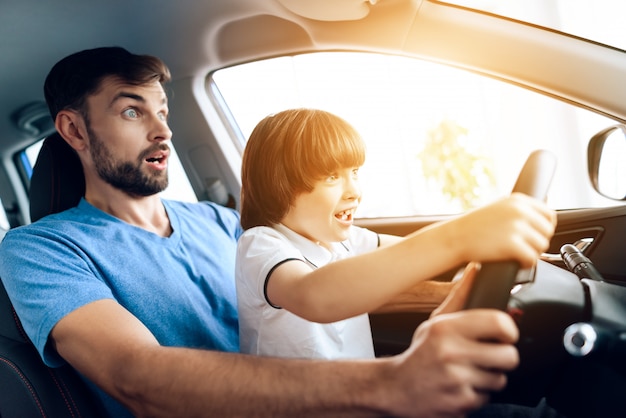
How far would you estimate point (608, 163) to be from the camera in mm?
1569

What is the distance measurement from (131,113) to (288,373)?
1196 mm

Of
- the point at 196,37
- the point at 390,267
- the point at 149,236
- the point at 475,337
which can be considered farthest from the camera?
the point at 196,37

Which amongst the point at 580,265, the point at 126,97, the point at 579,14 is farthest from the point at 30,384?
the point at 579,14

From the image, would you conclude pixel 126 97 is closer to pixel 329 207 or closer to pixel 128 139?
pixel 128 139

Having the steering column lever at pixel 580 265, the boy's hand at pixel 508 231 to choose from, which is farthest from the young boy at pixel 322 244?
the steering column lever at pixel 580 265

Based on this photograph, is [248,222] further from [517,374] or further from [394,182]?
[394,182]

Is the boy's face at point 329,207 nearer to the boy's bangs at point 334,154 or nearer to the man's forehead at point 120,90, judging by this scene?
the boy's bangs at point 334,154

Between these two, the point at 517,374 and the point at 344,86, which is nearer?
the point at 517,374

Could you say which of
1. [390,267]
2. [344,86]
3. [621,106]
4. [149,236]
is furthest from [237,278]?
[344,86]

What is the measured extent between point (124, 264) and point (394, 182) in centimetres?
507

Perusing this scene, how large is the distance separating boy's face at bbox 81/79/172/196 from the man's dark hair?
0.08ft

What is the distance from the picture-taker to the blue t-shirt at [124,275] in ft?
4.06

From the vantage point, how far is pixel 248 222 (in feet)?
4.91

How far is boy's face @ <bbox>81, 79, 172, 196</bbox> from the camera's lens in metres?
1.69
